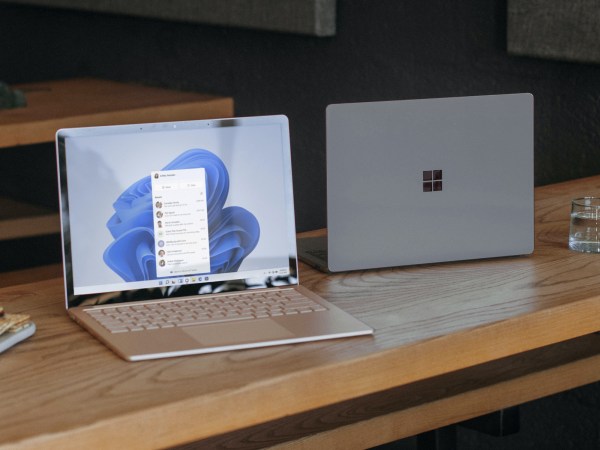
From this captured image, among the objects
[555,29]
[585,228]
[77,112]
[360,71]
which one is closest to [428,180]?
[585,228]

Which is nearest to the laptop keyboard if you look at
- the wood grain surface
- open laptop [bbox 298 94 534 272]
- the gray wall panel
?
open laptop [bbox 298 94 534 272]

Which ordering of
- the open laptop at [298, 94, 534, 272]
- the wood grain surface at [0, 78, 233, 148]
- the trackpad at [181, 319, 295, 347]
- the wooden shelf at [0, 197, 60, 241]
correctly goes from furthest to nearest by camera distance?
1. the wooden shelf at [0, 197, 60, 241]
2. the wood grain surface at [0, 78, 233, 148]
3. the open laptop at [298, 94, 534, 272]
4. the trackpad at [181, 319, 295, 347]

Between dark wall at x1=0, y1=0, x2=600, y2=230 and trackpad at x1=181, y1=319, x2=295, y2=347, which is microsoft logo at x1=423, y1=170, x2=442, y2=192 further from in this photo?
dark wall at x1=0, y1=0, x2=600, y2=230

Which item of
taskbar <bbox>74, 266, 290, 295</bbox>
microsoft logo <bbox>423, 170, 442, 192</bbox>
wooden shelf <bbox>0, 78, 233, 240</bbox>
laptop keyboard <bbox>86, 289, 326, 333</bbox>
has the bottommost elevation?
laptop keyboard <bbox>86, 289, 326, 333</bbox>

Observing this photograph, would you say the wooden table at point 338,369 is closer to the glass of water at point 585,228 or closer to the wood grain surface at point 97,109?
the glass of water at point 585,228

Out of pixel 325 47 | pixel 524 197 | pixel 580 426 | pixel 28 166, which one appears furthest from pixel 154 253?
pixel 28 166

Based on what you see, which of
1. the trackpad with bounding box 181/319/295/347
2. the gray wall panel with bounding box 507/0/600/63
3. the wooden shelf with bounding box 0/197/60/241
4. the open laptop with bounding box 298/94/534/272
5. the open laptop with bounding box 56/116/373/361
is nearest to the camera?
the trackpad with bounding box 181/319/295/347

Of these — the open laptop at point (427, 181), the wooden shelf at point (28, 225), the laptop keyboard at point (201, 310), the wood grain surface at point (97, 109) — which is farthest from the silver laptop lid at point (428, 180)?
the wooden shelf at point (28, 225)

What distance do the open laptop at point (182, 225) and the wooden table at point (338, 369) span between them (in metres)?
0.06

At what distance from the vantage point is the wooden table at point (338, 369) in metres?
0.89

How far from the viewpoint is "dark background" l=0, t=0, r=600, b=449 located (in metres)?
2.02

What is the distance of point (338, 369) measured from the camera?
38.4 inches

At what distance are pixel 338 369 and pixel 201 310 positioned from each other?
211 mm

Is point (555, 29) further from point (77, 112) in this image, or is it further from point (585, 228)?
point (77, 112)
